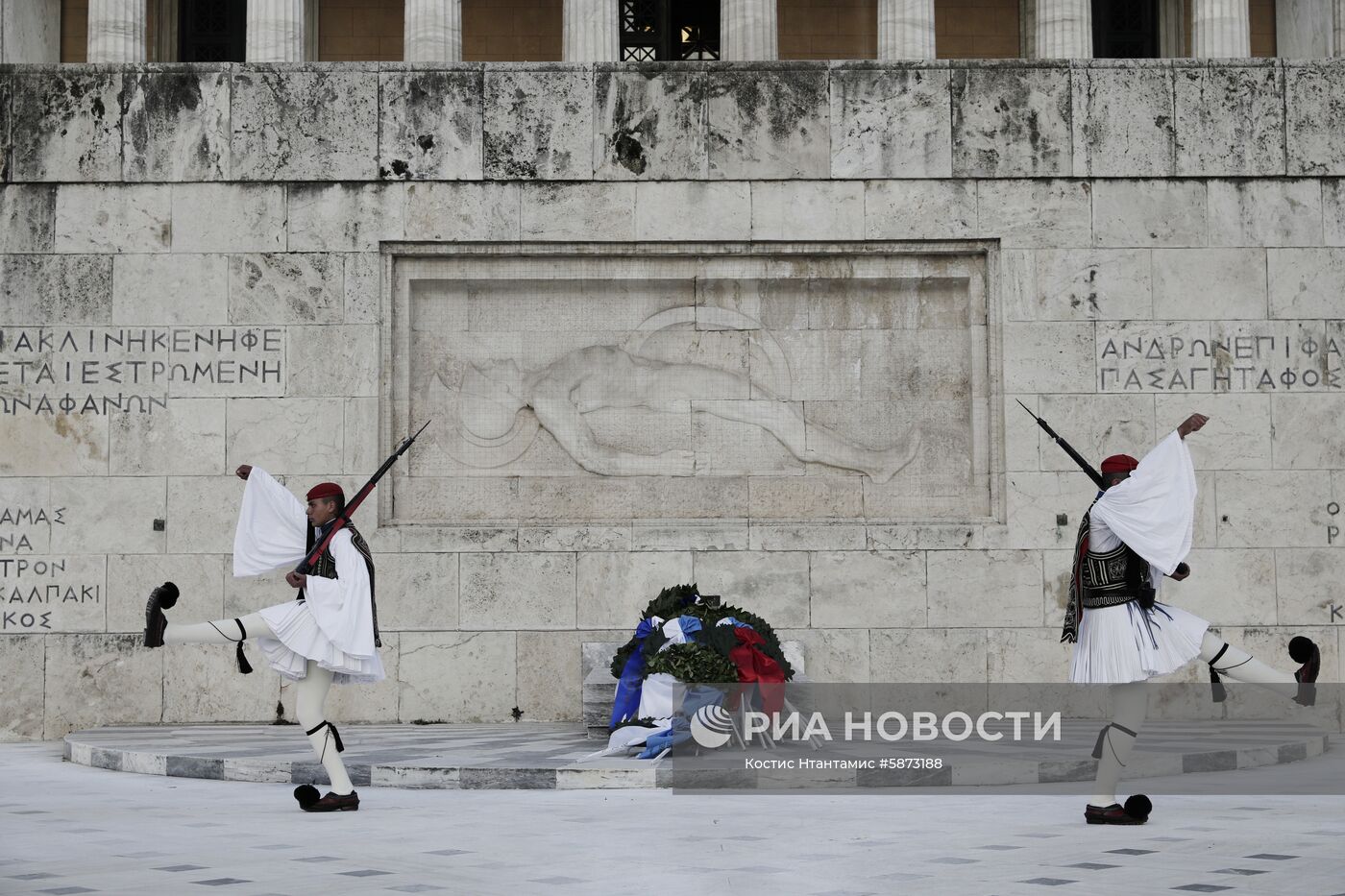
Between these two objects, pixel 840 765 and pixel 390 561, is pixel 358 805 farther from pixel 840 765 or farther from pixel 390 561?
pixel 390 561

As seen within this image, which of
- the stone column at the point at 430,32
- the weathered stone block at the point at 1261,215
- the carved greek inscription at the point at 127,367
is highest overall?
the stone column at the point at 430,32

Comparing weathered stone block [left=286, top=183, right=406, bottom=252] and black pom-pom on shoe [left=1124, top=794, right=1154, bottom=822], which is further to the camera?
weathered stone block [left=286, top=183, right=406, bottom=252]

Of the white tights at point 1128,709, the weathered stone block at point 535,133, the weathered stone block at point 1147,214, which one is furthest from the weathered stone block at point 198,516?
the white tights at point 1128,709

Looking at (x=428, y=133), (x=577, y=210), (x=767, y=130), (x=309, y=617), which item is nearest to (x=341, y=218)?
(x=428, y=133)

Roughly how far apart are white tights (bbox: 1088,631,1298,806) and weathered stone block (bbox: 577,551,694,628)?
7263mm

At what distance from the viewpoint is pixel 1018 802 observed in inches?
432

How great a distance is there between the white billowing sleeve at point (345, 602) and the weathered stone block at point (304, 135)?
284 inches

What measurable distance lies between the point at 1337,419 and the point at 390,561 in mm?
9896

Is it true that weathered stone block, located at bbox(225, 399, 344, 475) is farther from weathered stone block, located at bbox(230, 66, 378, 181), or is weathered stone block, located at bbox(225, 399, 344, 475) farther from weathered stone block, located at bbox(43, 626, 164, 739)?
weathered stone block, located at bbox(230, 66, 378, 181)

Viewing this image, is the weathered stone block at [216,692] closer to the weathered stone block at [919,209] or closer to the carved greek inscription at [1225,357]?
the weathered stone block at [919,209]

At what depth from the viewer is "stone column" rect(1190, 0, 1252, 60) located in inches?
786

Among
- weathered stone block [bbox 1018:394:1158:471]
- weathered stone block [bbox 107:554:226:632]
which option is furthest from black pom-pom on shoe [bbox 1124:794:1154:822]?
weathered stone block [bbox 107:554:226:632]

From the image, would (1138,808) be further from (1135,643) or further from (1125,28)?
(1125,28)

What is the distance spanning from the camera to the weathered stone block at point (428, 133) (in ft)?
56.6
